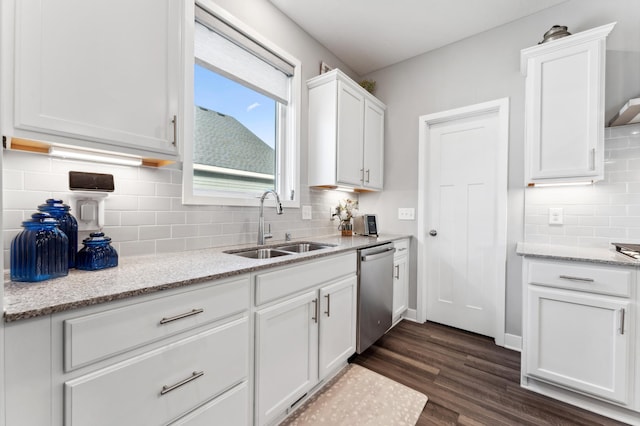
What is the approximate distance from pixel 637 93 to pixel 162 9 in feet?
10.4

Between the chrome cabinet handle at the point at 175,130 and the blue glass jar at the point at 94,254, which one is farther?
the chrome cabinet handle at the point at 175,130

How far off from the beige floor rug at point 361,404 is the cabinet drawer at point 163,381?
64 centimetres

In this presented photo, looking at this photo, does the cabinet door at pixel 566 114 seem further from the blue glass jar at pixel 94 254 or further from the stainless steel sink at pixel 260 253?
the blue glass jar at pixel 94 254

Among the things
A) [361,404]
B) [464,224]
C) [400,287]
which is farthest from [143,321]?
[464,224]

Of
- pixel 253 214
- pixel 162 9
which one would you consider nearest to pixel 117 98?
pixel 162 9

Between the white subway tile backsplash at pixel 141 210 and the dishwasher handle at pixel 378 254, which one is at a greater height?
the white subway tile backsplash at pixel 141 210

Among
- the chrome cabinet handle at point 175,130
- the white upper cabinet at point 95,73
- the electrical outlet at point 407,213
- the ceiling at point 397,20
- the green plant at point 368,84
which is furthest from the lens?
the green plant at point 368,84

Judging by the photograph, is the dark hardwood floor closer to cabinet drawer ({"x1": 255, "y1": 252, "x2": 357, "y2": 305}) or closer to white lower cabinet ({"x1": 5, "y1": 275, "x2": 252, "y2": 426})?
cabinet drawer ({"x1": 255, "y1": 252, "x2": 357, "y2": 305})

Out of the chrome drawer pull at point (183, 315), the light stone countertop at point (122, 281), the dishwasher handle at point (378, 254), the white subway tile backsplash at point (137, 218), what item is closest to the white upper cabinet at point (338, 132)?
the dishwasher handle at point (378, 254)

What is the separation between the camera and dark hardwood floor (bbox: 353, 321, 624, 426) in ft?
5.24

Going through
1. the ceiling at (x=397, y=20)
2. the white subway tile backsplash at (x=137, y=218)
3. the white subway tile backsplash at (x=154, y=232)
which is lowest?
the white subway tile backsplash at (x=154, y=232)

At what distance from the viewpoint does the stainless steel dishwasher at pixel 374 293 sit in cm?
211

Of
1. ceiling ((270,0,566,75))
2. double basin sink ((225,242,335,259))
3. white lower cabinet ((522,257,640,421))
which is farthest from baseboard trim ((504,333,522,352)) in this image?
ceiling ((270,0,566,75))

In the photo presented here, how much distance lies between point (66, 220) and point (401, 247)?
257cm
